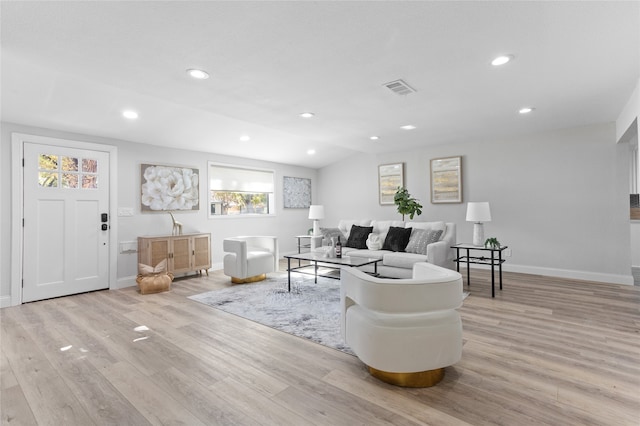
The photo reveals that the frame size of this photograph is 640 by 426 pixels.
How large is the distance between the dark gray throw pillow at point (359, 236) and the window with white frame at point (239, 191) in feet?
8.25

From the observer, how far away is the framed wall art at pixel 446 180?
5.96 metres

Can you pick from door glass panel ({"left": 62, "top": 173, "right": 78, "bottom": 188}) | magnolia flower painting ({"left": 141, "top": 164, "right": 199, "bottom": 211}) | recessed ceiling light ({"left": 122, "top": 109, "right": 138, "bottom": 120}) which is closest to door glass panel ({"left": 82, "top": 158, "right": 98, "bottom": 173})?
door glass panel ({"left": 62, "top": 173, "right": 78, "bottom": 188})

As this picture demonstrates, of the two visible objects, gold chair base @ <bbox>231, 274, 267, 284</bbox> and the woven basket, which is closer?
the woven basket

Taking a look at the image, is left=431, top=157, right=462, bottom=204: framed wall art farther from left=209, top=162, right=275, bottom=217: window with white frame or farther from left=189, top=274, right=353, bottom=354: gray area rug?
left=209, top=162, right=275, bottom=217: window with white frame

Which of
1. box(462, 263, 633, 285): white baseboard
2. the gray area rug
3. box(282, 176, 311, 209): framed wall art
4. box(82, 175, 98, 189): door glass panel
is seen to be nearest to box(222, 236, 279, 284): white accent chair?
the gray area rug

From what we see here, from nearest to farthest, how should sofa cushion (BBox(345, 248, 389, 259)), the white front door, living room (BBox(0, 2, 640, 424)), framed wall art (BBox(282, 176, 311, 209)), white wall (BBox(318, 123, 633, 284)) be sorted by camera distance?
1. living room (BBox(0, 2, 640, 424))
2. the white front door
3. white wall (BBox(318, 123, 633, 284))
4. sofa cushion (BBox(345, 248, 389, 259))
5. framed wall art (BBox(282, 176, 311, 209))

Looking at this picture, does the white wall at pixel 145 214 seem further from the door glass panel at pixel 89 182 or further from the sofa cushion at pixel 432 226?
the sofa cushion at pixel 432 226

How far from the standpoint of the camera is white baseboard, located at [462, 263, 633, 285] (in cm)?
459

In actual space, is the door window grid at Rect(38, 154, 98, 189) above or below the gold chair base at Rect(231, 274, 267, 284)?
above

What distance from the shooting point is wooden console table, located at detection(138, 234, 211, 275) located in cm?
486

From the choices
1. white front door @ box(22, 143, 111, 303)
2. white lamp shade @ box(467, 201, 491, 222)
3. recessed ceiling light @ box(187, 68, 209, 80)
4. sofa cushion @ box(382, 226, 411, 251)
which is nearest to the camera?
recessed ceiling light @ box(187, 68, 209, 80)

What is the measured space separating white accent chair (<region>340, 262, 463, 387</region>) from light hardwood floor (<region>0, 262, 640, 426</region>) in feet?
0.46

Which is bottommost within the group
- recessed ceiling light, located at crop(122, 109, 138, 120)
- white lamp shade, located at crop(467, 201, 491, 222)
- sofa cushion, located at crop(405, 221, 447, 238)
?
sofa cushion, located at crop(405, 221, 447, 238)

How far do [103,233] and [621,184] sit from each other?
25.0 feet
